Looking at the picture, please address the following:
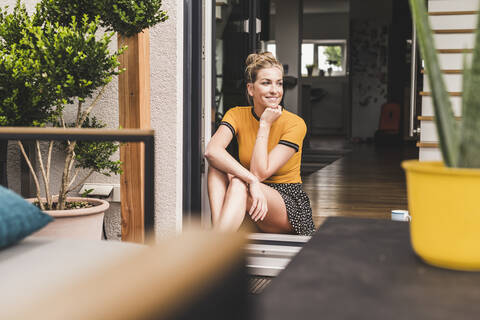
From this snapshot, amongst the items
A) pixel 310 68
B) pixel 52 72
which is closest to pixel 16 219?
pixel 52 72

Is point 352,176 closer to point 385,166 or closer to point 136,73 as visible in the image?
point 385,166

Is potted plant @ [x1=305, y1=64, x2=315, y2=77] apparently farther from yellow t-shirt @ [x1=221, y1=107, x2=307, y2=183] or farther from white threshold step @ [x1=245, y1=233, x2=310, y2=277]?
white threshold step @ [x1=245, y1=233, x2=310, y2=277]

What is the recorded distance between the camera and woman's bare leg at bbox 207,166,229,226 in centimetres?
221

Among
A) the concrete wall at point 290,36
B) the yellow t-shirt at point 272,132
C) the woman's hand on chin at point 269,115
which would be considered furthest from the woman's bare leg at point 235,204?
the concrete wall at point 290,36

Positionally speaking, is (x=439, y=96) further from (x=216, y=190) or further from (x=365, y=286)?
(x=216, y=190)

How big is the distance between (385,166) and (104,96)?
447 centimetres

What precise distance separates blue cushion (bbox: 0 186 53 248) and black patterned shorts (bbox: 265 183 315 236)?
145cm

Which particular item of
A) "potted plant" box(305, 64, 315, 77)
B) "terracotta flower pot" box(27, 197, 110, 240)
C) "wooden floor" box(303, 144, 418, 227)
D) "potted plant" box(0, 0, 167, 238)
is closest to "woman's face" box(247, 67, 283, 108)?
"potted plant" box(0, 0, 167, 238)

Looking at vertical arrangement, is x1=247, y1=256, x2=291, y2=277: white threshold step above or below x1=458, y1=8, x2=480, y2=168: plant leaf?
below

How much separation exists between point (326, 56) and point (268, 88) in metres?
10.9

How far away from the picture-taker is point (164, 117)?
2406mm

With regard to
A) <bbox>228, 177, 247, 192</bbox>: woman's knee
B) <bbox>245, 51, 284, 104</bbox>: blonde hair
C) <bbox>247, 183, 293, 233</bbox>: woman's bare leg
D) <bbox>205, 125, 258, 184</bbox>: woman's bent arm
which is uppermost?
<bbox>245, 51, 284, 104</bbox>: blonde hair

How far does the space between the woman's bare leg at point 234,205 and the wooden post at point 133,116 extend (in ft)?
1.29

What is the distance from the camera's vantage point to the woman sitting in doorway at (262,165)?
2.16m
